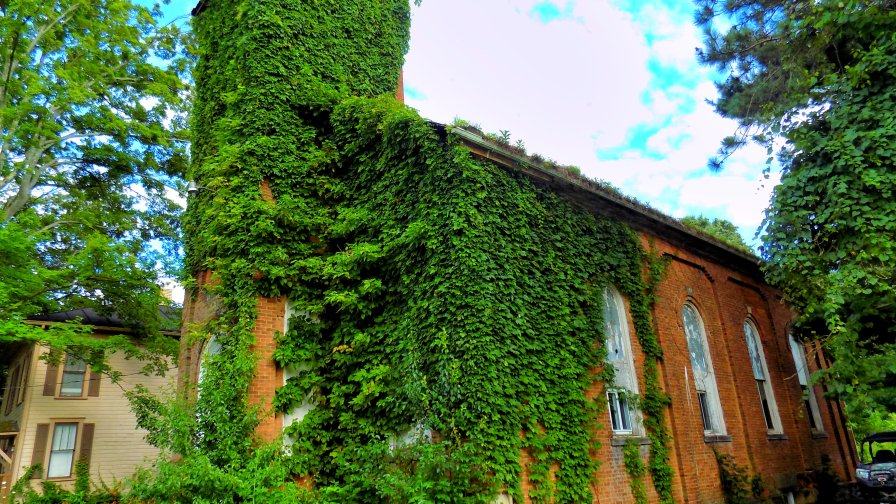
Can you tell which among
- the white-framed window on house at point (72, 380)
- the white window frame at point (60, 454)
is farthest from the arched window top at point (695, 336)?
the white window frame at point (60, 454)

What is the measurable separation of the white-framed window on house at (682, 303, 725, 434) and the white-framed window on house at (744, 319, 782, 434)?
2.22 m

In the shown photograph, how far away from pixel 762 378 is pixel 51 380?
2205 cm

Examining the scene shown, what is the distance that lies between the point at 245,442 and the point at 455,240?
14.1 feet

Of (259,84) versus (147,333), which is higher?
(259,84)

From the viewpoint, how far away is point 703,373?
43.0 ft

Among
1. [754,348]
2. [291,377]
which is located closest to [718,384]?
[754,348]

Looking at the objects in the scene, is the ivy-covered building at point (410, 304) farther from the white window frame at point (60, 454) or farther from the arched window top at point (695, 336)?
the white window frame at point (60, 454)

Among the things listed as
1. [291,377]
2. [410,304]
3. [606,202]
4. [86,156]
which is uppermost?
[86,156]

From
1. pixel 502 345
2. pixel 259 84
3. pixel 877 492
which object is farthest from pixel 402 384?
pixel 877 492

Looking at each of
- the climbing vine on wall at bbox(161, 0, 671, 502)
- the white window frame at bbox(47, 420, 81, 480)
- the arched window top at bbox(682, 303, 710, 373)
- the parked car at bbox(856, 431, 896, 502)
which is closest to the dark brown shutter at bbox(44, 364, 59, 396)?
the white window frame at bbox(47, 420, 81, 480)

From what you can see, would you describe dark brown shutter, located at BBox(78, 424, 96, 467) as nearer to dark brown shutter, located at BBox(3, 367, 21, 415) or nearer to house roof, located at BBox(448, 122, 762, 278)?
dark brown shutter, located at BBox(3, 367, 21, 415)

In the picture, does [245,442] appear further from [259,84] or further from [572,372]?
[259,84]

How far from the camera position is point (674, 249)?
13.3 meters

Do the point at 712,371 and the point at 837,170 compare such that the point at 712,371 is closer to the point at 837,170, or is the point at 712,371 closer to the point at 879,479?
the point at 879,479
